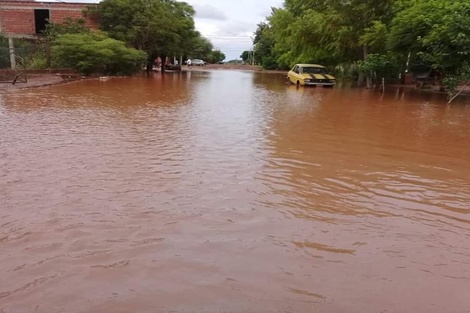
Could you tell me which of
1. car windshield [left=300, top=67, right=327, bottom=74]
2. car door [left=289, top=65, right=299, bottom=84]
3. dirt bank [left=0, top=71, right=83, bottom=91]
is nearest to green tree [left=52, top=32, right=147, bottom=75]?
dirt bank [left=0, top=71, right=83, bottom=91]

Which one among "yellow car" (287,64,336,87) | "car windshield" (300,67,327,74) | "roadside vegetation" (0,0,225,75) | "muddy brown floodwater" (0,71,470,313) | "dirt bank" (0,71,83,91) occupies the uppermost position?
"roadside vegetation" (0,0,225,75)

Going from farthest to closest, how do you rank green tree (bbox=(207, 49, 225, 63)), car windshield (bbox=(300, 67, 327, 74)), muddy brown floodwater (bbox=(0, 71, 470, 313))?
1. green tree (bbox=(207, 49, 225, 63))
2. car windshield (bbox=(300, 67, 327, 74))
3. muddy brown floodwater (bbox=(0, 71, 470, 313))

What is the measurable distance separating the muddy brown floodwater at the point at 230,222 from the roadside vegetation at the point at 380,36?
874 cm

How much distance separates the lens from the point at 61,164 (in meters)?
6.64

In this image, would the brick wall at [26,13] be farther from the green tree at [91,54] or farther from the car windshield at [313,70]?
the car windshield at [313,70]

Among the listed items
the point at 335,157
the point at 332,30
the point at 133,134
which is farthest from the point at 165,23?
the point at 335,157

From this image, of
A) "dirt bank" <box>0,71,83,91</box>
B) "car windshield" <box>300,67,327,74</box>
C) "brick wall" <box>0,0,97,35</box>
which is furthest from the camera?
"brick wall" <box>0,0,97,35</box>

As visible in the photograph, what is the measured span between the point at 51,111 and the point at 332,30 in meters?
19.4

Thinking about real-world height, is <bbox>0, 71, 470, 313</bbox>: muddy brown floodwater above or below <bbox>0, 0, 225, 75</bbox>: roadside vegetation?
below

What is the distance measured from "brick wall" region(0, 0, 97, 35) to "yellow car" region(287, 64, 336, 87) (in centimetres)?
1897

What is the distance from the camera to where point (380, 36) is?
22922 mm

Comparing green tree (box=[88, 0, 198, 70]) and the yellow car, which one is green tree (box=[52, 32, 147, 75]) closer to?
green tree (box=[88, 0, 198, 70])

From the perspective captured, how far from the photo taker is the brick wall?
36.7 metres

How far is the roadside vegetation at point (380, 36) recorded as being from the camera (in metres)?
16.7
